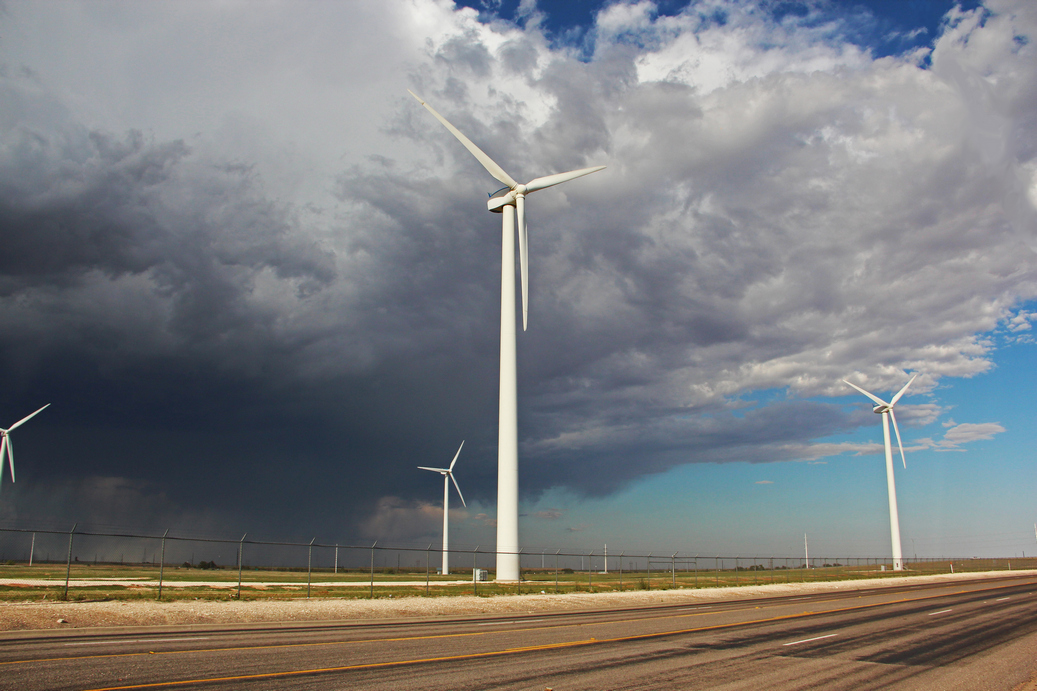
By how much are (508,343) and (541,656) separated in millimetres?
35264

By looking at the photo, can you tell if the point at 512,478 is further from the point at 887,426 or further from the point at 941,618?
the point at 887,426

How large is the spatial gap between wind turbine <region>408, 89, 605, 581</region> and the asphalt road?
21.4 metres

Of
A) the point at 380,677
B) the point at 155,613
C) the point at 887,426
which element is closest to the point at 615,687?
the point at 380,677

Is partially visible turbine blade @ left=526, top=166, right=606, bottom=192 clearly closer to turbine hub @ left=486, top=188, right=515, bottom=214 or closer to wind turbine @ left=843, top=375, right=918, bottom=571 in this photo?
turbine hub @ left=486, top=188, right=515, bottom=214

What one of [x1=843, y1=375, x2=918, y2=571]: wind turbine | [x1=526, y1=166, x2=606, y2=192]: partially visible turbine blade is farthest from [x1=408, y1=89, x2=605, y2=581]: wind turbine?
[x1=843, y1=375, x2=918, y2=571]: wind turbine

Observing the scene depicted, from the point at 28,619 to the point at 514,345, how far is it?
3382 centimetres

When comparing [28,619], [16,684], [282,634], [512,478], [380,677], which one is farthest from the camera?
[512,478]

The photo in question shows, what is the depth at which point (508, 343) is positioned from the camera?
50000mm

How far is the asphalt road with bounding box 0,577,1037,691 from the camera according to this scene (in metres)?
12.2

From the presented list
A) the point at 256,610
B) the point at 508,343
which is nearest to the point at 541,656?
the point at 256,610

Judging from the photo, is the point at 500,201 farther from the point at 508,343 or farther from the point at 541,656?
the point at 541,656

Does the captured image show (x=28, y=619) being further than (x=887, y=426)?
No

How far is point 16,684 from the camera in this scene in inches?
445

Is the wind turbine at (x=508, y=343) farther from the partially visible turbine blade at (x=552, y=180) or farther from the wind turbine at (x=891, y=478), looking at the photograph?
the wind turbine at (x=891, y=478)
